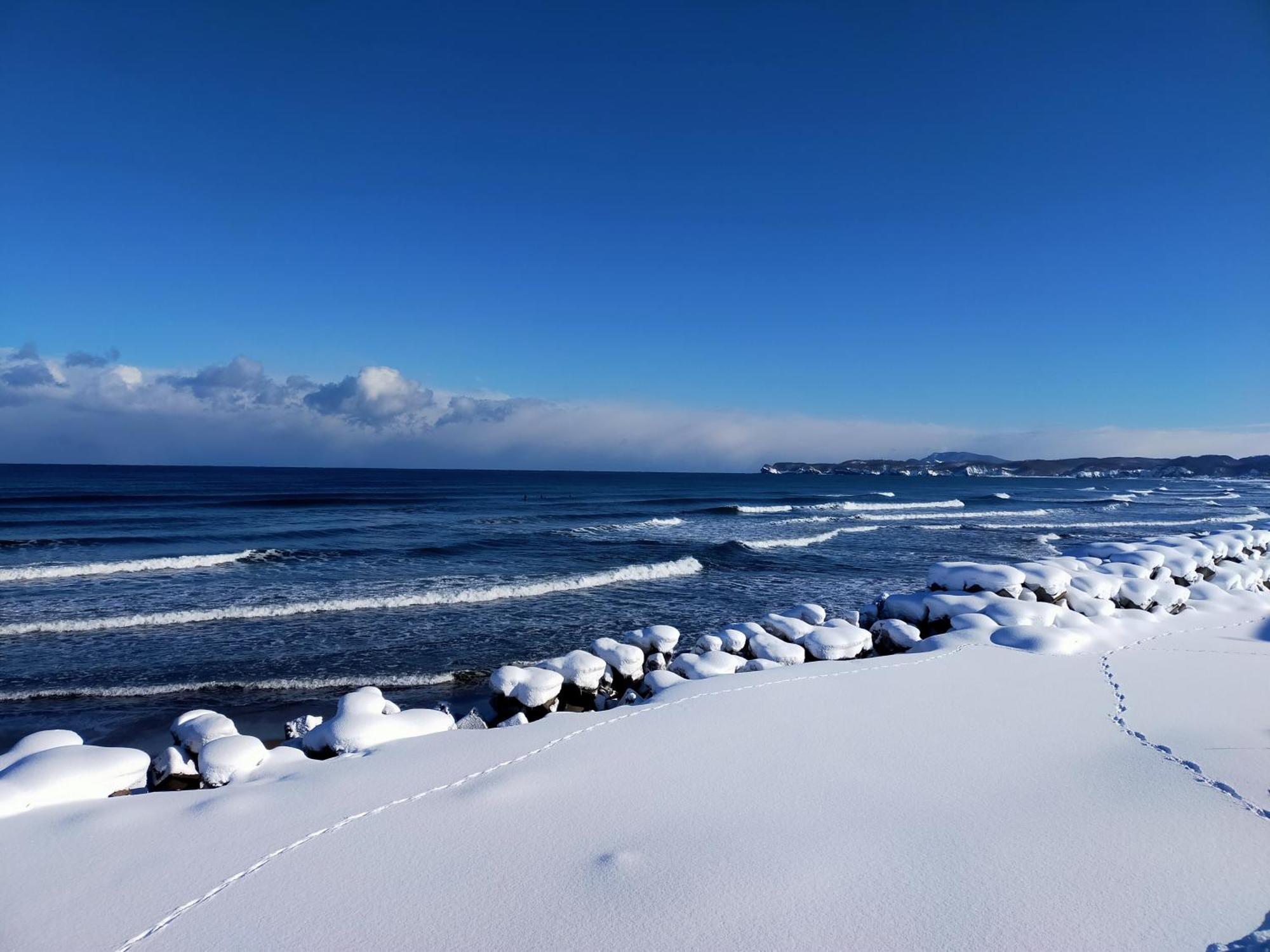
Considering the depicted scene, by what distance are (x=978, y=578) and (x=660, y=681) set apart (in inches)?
281

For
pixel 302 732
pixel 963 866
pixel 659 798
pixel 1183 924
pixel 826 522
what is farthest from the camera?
pixel 826 522

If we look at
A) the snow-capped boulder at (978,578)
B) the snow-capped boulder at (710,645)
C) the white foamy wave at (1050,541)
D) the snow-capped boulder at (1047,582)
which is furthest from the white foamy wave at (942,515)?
the snow-capped boulder at (710,645)

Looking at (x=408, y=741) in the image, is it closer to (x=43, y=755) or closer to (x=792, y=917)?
(x=43, y=755)

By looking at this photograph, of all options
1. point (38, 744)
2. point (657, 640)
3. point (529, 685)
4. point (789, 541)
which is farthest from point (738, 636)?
point (789, 541)

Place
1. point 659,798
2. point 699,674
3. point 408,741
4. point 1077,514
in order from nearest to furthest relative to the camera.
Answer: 1. point 659,798
2. point 408,741
3. point 699,674
4. point 1077,514

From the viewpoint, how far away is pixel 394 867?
355 cm

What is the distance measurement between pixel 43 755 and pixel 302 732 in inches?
84.0

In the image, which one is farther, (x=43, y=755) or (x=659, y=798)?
(x=43, y=755)

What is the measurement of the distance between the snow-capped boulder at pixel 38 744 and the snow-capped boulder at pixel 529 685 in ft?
12.1

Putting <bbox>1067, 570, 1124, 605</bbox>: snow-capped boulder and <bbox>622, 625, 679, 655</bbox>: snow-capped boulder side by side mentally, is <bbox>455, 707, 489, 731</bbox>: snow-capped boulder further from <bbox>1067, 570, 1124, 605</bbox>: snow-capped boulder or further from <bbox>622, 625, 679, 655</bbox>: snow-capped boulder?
<bbox>1067, 570, 1124, 605</bbox>: snow-capped boulder

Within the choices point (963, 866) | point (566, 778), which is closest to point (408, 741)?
point (566, 778)

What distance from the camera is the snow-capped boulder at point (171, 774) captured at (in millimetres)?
5004

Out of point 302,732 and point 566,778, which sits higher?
point 566,778

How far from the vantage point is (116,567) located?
17.0 meters
